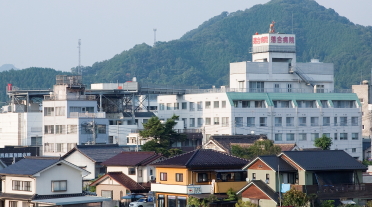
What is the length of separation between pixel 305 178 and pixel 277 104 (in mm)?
46388

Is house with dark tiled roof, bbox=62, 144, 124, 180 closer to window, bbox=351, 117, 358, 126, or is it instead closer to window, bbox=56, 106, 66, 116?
window, bbox=56, 106, 66, 116

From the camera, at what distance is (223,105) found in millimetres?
85562

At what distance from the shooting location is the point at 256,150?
55062 mm

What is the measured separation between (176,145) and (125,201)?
32166 millimetres

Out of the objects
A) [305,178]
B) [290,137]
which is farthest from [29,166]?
[290,137]

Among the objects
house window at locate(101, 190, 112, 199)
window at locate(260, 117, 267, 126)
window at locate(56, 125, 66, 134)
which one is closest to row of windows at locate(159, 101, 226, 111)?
window at locate(260, 117, 267, 126)

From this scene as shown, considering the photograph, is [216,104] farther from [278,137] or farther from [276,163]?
[276,163]

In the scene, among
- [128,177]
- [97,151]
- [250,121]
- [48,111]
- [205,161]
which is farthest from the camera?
[250,121]

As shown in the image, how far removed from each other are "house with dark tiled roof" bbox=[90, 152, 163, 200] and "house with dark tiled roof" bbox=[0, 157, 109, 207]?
5191 mm

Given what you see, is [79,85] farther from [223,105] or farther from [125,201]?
[125,201]

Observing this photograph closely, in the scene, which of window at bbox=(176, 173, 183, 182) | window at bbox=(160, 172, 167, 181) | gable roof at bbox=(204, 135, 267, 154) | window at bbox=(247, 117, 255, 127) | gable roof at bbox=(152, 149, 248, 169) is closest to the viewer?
gable roof at bbox=(152, 149, 248, 169)

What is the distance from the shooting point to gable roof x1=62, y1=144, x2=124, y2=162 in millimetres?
58125

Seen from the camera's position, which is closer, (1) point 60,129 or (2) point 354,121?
(1) point 60,129

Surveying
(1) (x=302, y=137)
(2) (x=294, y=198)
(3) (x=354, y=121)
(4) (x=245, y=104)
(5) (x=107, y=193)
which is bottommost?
(5) (x=107, y=193)
